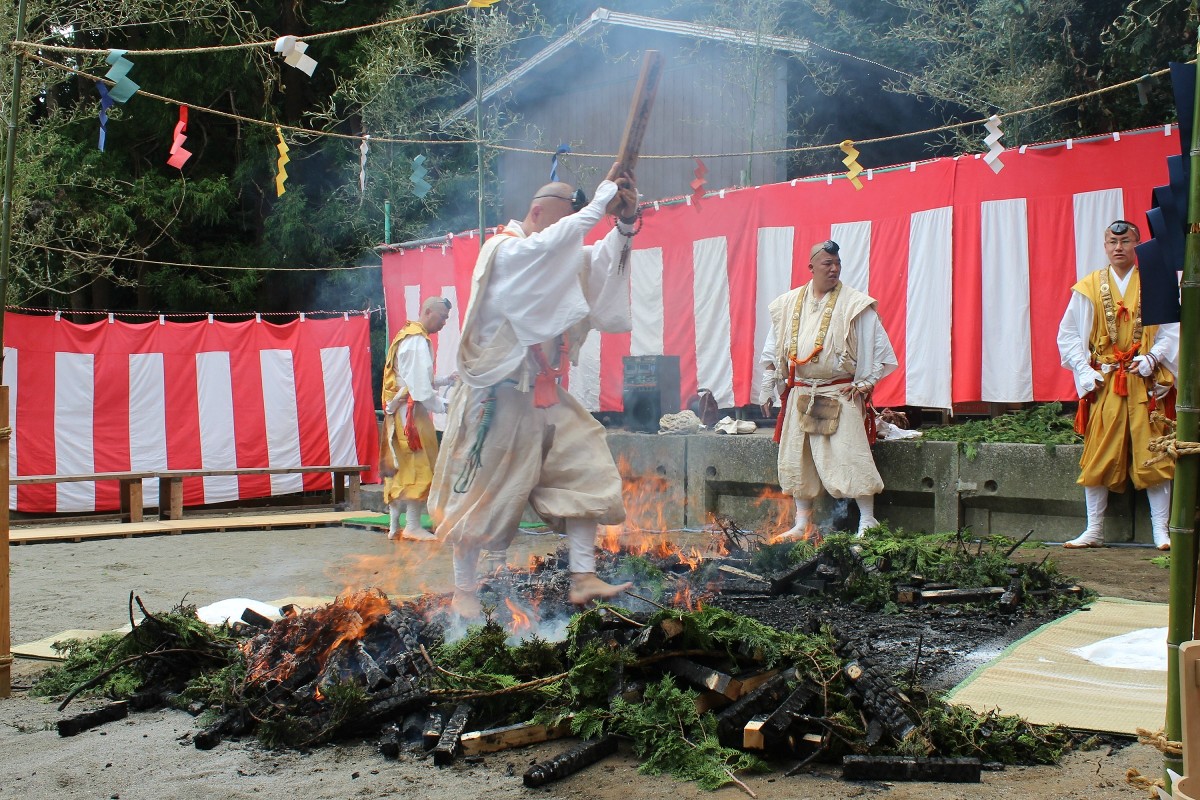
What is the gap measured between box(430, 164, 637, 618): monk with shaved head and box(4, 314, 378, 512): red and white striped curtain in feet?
30.8

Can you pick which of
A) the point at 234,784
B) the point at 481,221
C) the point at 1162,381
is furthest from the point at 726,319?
the point at 234,784

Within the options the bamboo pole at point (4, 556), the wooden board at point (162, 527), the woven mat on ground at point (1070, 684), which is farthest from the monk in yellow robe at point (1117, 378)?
the wooden board at point (162, 527)

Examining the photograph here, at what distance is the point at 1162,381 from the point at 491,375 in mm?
5063

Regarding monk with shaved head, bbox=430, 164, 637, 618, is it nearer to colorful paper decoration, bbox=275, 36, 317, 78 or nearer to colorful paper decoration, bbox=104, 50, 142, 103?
colorful paper decoration, bbox=275, 36, 317, 78

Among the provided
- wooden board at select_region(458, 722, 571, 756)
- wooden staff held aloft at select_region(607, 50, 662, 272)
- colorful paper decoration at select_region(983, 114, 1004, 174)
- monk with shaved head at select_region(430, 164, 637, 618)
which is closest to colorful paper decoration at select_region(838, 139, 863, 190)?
colorful paper decoration at select_region(983, 114, 1004, 174)

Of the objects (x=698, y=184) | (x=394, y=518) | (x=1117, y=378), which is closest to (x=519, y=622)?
(x=1117, y=378)

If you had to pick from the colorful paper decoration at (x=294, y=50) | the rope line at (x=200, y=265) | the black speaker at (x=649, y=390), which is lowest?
the black speaker at (x=649, y=390)

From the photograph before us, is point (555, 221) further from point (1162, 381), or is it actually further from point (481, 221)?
point (481, 221)

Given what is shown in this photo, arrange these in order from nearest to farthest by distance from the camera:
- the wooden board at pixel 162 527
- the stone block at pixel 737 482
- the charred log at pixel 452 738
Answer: the charred log at pixel 452 738
the stone block at pixel 737 482
the wooden board at pixel 162 527

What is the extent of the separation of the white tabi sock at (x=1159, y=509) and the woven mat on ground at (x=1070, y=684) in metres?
2.43

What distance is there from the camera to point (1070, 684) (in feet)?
13.4

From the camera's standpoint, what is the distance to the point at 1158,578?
20.1 ft

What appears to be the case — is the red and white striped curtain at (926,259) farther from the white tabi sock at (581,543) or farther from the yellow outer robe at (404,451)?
the white tabi sock at (581,543)

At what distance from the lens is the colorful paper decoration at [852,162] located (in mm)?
8734
